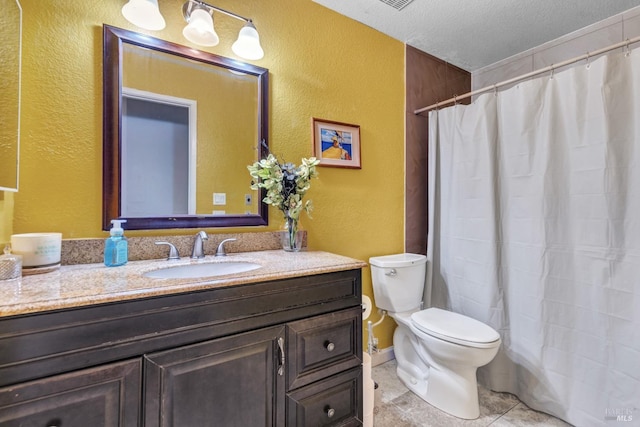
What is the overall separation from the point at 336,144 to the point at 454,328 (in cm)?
126

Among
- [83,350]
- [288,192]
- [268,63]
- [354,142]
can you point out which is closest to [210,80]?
[268,63]

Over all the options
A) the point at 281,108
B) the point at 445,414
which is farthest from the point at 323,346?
the point at 281,108

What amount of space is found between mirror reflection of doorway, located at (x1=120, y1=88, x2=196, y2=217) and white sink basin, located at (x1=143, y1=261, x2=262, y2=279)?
286 mm

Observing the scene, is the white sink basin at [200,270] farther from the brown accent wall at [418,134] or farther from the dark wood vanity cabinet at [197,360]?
the brown accent wall at [418,134]

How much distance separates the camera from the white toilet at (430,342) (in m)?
1.47

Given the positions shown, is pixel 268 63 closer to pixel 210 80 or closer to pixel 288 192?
pixel 210 80

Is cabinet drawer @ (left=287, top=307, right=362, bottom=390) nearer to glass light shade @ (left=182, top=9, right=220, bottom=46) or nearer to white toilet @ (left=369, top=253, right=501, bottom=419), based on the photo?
white toilet @ (left=369, top=253, right=501, bottom=419)

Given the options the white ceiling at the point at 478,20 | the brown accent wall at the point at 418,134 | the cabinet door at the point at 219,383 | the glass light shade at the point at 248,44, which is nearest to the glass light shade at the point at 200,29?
the glass light shade at the point at 248,44

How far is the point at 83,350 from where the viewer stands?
734 mm

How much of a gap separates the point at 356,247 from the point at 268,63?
1.23 meters

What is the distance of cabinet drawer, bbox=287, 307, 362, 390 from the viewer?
1.05m

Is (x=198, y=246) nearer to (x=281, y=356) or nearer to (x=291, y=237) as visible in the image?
(x=291, y=237)

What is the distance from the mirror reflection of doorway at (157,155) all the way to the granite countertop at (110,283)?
263 mm

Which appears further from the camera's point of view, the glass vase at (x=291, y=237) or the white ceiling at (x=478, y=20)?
the white ceiling at (x=478, y=20)
